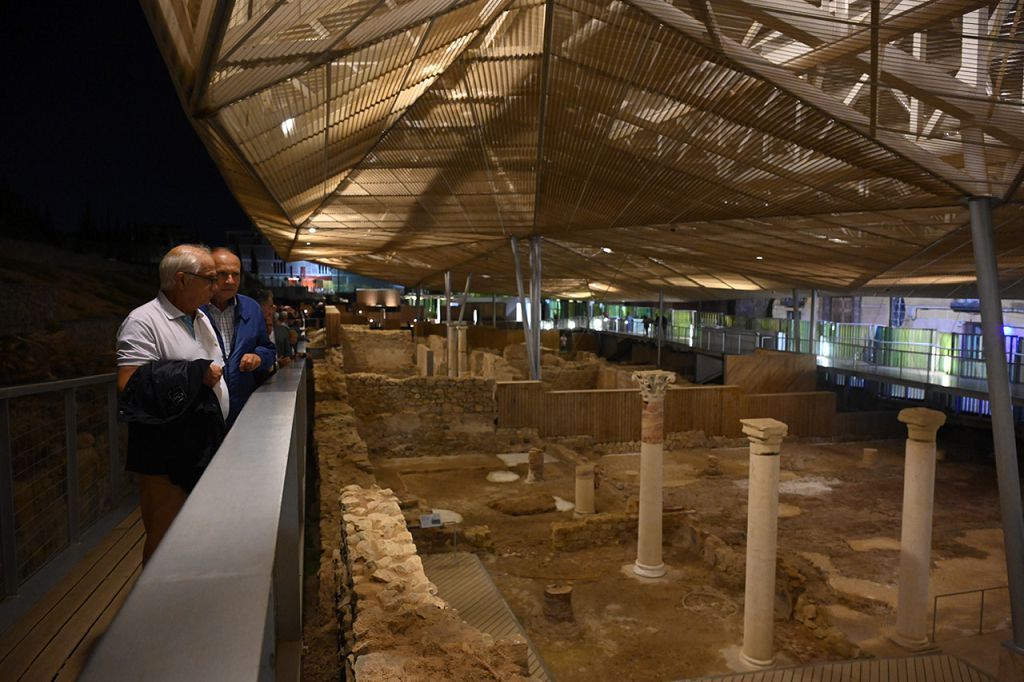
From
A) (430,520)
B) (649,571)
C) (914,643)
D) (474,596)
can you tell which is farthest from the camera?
(649,571)

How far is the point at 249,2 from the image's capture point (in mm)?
5770

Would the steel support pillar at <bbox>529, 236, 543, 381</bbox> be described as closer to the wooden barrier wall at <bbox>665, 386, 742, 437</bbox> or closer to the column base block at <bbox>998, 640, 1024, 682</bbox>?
the wooden barrier wall at <bbox>665, 386, 742, 437</bbox>

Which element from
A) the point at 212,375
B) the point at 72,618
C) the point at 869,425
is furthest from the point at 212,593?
the point at 869,425

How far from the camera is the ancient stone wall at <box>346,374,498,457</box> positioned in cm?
1848

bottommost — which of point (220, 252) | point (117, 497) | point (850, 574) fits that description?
point (850, 574)

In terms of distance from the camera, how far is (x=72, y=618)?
9.78 feet

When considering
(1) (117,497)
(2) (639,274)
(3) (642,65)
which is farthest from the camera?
(2) (639,274)

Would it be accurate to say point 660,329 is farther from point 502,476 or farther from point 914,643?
point 914,643

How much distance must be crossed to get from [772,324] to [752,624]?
26.5 m

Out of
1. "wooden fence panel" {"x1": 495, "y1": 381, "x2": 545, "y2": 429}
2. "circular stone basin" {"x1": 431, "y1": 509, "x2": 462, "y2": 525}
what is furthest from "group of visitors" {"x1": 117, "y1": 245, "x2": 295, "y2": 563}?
"wooden fence panel" {"x1": 495, "y1": 381, "x2": 545, "y2": 429}

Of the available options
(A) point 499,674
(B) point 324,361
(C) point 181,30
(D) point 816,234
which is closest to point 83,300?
(B) point 324,361

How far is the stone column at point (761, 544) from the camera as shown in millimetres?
7867

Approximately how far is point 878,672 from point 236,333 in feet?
A: 22.6

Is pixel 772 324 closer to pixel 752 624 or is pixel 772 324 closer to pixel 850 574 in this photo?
pixel 850 574
